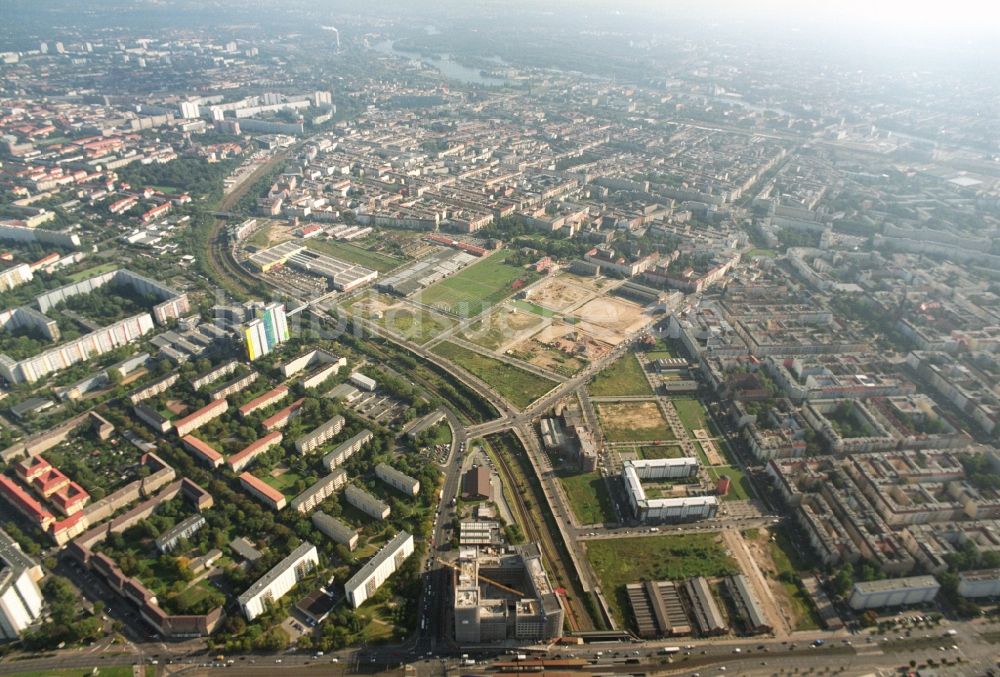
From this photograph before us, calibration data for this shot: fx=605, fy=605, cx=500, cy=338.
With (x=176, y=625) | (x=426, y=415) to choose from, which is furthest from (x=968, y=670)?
(x=176, y=625)

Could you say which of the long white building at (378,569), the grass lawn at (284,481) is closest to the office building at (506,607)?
the long white building at (378,569)

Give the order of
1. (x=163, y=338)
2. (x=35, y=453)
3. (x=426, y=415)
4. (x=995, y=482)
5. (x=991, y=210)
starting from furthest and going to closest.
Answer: (x=991, y=210)
(x=163, y=338)
(x=426, y=415)
(x=35, y=453)
(x=995, y=482)

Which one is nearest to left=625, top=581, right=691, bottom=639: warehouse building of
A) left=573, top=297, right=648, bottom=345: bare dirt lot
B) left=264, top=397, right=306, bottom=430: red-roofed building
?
left=264, top=397, right=306, bottom=430: red-roofed building

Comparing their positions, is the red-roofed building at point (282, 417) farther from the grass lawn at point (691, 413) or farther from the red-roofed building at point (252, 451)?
the grass lawn at point (691, 413)

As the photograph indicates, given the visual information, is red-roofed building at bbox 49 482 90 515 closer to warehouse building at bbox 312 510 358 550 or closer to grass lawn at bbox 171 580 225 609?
grass lawn at bbox 171 580 225 609

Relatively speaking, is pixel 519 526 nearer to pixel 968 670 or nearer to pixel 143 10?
pixel 968 670

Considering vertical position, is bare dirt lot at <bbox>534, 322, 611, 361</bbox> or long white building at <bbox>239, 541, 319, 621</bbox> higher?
long white building at <bbox>239, 541, 319, 621</bbox>
